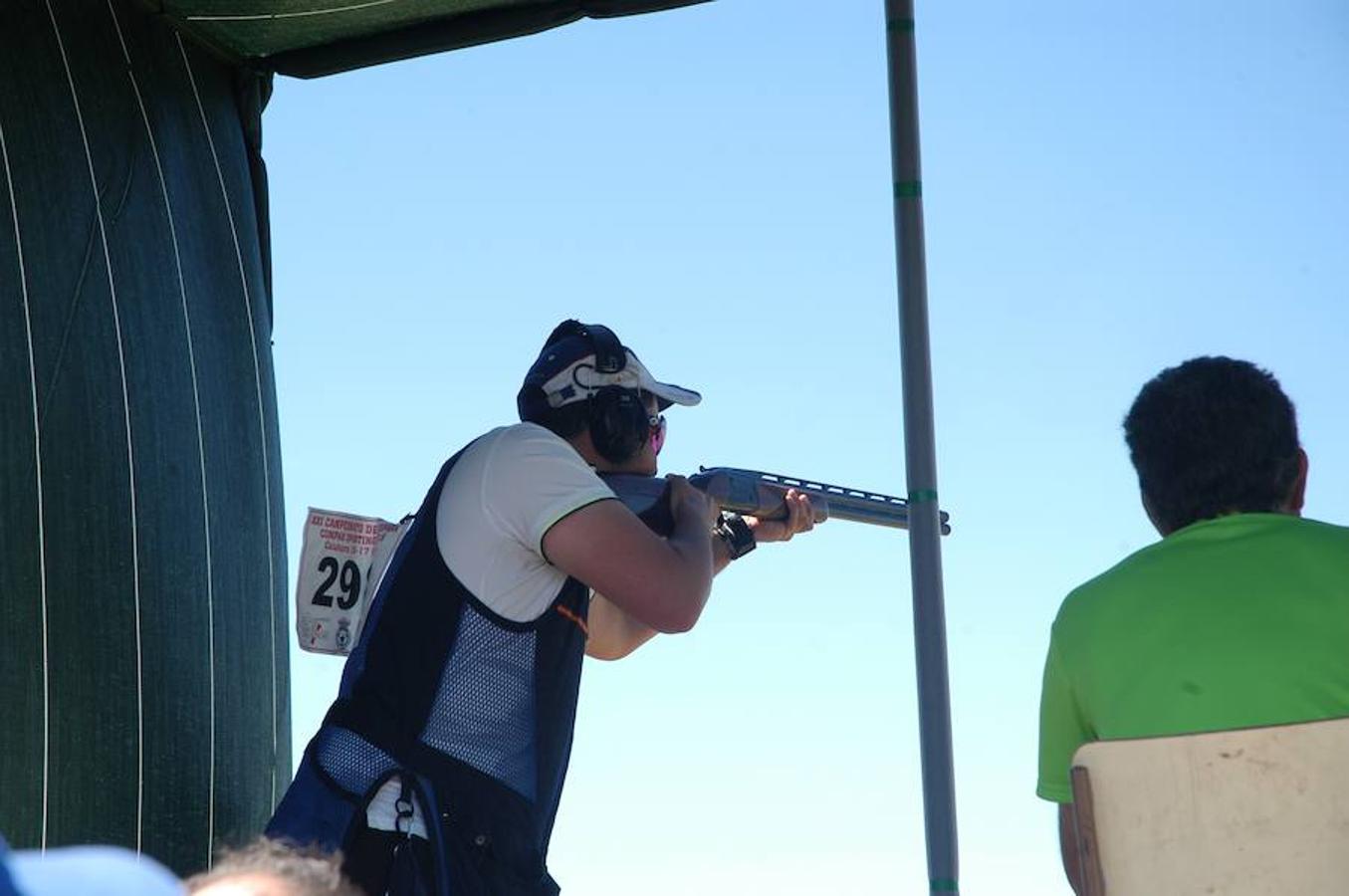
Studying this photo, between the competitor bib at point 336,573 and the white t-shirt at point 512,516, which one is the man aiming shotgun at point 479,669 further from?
the competitor bib at point 336,573

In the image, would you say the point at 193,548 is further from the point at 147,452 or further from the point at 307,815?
the point at 307,815

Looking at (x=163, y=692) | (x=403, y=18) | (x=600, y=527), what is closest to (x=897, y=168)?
(x=403, y=18)

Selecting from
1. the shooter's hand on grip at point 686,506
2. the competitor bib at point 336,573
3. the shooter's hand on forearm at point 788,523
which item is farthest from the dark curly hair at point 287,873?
the shooter's hand on forearm at point 788,523

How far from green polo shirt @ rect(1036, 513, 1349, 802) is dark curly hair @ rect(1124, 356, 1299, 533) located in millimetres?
75

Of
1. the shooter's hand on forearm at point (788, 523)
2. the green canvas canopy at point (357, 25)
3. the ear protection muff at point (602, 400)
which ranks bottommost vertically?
the shooter's hand on forearm at point (788, 523)

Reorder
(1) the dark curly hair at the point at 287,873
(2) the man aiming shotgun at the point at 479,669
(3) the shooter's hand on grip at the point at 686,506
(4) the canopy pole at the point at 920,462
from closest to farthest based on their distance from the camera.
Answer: (1) the dark curly hair at the point at 287,873 → (2) the man aiming shotgun at the point at 479,669 → (3) the shooter's hand on grip at the point at 686,506 → (4) the canopy pole at the point at 920,462

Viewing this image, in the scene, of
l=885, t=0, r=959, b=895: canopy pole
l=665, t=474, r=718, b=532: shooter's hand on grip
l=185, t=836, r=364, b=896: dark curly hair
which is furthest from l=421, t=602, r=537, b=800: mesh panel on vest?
l=185, t=836, r=364, b=896: dark curly hair

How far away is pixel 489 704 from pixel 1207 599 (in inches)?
50.0

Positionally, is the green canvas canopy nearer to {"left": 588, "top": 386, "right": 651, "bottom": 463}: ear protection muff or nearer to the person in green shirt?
{"left": 588, "top": 386, "right": 651, "bottom": 463}: ear protection muff

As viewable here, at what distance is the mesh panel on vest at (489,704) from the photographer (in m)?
3.19

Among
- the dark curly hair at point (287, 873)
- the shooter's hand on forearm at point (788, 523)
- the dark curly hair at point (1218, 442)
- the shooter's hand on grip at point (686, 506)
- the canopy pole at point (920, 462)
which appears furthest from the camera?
the shooter's hand on forearm at point (788, 523)

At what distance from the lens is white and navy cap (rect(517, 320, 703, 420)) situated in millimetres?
3742

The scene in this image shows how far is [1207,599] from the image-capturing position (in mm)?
2607

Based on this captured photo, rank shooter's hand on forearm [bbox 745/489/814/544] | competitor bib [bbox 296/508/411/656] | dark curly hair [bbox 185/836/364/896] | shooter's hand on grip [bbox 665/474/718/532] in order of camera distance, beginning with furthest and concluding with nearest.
Answer: shooter's hand on forearm [bbox 745/489/814/544] < competitor bib [bbox 296/508/411/656] < shooter's hand on grip [bbox 665/474/718/532] < dark curly hair [bbox 185/836/364/896]
